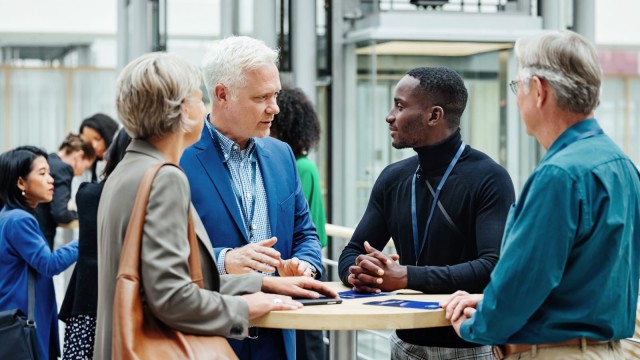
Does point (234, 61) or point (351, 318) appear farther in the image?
point (234, 61)

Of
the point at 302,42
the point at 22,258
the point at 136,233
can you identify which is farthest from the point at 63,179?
the point at 136,233

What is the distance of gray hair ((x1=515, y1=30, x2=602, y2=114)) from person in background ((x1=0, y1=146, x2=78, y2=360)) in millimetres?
2949

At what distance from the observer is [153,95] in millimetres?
2307

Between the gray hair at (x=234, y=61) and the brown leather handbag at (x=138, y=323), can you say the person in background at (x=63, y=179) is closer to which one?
the gray hair at (x=234, y=61)

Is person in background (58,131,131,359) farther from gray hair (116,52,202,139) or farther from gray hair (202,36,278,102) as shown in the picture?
gray hair (116,52,202,139)

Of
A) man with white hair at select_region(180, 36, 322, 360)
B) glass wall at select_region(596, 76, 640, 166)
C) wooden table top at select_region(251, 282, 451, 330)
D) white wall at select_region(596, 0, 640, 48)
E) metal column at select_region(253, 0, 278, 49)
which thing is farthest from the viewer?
glass wall at select_region(596, 76, 640, 166)

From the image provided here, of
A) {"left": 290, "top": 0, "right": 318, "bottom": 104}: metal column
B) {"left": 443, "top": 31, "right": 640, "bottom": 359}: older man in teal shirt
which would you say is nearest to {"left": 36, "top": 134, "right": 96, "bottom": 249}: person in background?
{"left": 290, "top": 0, "right": 318, "bottom": 104}: metal column

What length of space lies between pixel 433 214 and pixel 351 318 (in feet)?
2.00

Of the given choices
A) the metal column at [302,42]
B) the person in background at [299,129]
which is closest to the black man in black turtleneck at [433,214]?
the person in background at [299,129]

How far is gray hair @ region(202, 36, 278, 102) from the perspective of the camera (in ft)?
9.66

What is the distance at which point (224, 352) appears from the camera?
2.26m

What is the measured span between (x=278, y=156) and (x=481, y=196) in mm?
659

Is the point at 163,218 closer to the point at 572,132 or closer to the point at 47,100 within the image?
the point at 572,132

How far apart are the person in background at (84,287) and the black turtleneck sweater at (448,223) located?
64.6 inches
